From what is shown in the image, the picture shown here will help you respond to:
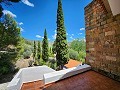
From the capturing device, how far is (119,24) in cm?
207

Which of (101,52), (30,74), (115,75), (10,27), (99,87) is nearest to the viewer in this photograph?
(99,87)

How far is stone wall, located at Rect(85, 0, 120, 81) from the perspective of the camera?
216 cm

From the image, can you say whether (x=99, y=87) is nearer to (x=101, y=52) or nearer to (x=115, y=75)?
(x=115, y=75)

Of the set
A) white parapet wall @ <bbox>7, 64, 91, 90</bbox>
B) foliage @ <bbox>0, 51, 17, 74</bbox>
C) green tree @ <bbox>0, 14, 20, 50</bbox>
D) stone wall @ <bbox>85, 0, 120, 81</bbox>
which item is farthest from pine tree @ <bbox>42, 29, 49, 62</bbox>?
stone wall @ <bbox>85, 0, 120, 81</bbox>

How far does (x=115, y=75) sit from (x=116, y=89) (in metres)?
0.45

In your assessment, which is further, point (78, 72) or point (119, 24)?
point (78, 72)

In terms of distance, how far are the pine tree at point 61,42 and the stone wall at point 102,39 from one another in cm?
786

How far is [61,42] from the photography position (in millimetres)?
11422

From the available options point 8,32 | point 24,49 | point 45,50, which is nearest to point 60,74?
point 8,32

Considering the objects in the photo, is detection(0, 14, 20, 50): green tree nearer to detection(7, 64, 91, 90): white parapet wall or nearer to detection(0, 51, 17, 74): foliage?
detection(0, 51, 17, 74): foliage

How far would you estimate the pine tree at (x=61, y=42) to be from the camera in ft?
36.8

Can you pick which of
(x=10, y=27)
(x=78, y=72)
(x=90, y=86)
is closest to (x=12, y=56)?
(x=10, y=27)

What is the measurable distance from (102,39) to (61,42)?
8.89 metres

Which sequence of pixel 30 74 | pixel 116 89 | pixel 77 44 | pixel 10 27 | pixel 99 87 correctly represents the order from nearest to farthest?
pixel 116 89, pixel 99 87, pixel 30 74, pixel 10 27, pixel 77 44
